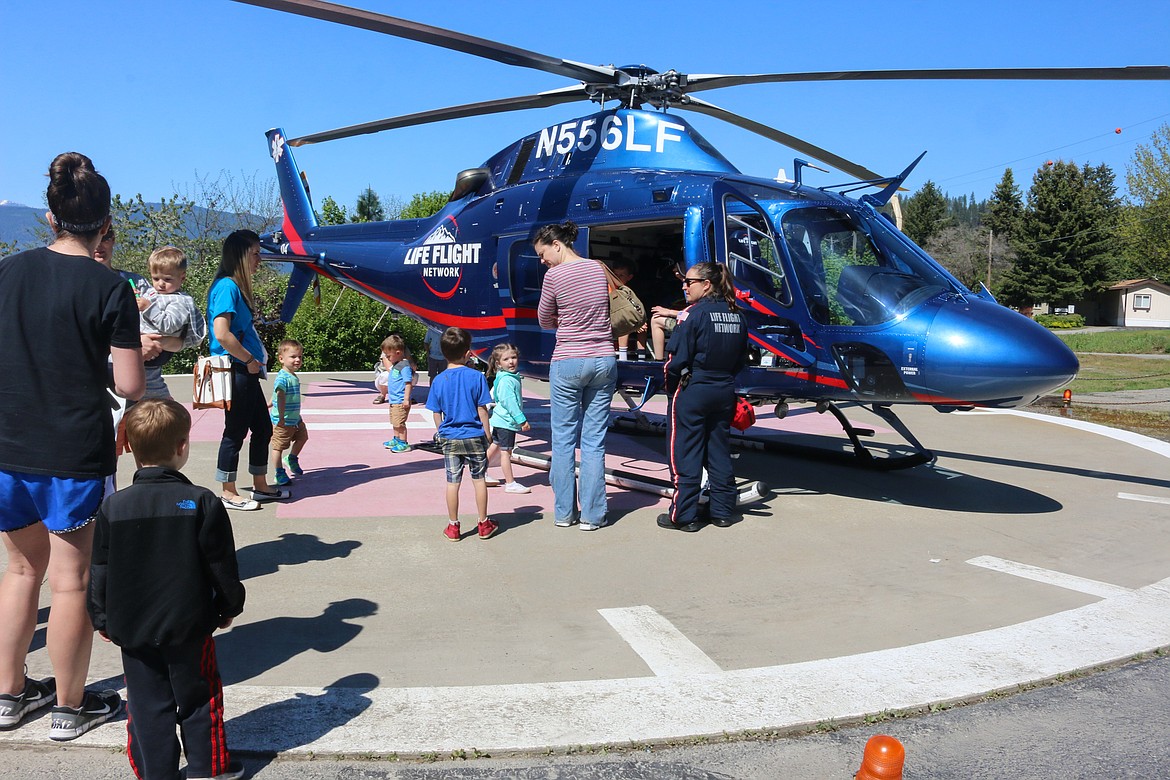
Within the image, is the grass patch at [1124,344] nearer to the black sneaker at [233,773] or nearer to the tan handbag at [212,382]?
the tan handbag at [212,382]

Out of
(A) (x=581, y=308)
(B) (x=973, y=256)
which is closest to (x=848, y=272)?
(A) (x=581, y=308)

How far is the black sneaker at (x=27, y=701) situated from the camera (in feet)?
9.83

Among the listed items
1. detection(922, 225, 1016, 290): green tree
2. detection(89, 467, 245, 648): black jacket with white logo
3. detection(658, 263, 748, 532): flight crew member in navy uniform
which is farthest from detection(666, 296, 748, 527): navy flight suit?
detection(922, 225, 1016, 290): green tree

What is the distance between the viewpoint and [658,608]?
14.7ft

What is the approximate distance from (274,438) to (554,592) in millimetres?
3416

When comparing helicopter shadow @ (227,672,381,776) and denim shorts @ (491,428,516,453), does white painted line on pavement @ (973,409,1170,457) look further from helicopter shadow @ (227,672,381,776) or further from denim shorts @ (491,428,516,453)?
helicopter shadow @ (227,672,381,776)

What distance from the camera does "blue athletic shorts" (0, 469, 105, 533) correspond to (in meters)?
2.98

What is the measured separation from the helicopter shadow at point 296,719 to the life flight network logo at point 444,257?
637cm

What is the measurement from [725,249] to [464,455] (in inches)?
111

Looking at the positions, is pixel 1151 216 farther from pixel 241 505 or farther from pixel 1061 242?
pixel 241 505

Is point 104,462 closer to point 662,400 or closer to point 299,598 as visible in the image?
point 299,598

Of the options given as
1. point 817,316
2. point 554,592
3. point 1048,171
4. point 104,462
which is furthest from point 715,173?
point 1048,171

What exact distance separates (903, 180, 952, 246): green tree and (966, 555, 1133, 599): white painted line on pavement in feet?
261

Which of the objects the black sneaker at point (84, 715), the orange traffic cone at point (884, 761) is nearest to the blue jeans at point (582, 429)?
the black sneaker at point (84, 715)
